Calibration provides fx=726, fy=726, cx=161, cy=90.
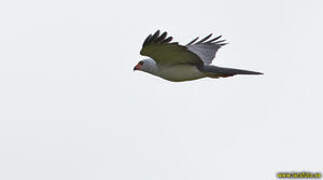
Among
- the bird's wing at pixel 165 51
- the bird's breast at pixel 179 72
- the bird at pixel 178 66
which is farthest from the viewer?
the bird's breast at pixel 179 72

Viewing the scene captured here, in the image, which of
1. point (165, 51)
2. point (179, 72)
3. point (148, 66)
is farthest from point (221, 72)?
point (165, 51)

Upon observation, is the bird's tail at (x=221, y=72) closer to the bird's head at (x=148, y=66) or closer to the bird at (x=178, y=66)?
the bird at (x=178, y=66)

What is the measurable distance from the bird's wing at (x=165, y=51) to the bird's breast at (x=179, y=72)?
0.46ft

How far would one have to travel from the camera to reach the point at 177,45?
536 inches

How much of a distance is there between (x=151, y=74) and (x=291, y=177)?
363 centimetres

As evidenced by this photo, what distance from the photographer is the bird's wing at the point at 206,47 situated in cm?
1680

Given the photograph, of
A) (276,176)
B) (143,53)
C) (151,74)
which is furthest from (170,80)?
(276,176)

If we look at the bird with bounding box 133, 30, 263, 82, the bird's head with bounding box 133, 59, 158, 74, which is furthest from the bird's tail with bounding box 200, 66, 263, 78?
the bird's head with bounding box 133, 59, 158, 74

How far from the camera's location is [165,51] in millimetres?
14086

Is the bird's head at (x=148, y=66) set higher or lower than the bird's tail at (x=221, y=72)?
higher

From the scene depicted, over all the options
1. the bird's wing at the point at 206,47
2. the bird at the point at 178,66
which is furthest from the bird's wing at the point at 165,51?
the bird's wing at the point at 206,47

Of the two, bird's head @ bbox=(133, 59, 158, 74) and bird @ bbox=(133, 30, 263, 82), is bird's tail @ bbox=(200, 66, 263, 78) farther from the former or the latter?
bird's head @ bbox=(133, 59, 158, 74)

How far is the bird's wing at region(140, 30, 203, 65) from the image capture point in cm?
1339

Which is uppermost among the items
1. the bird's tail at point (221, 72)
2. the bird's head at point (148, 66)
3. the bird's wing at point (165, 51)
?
the bird's wing at point (165, 51)
